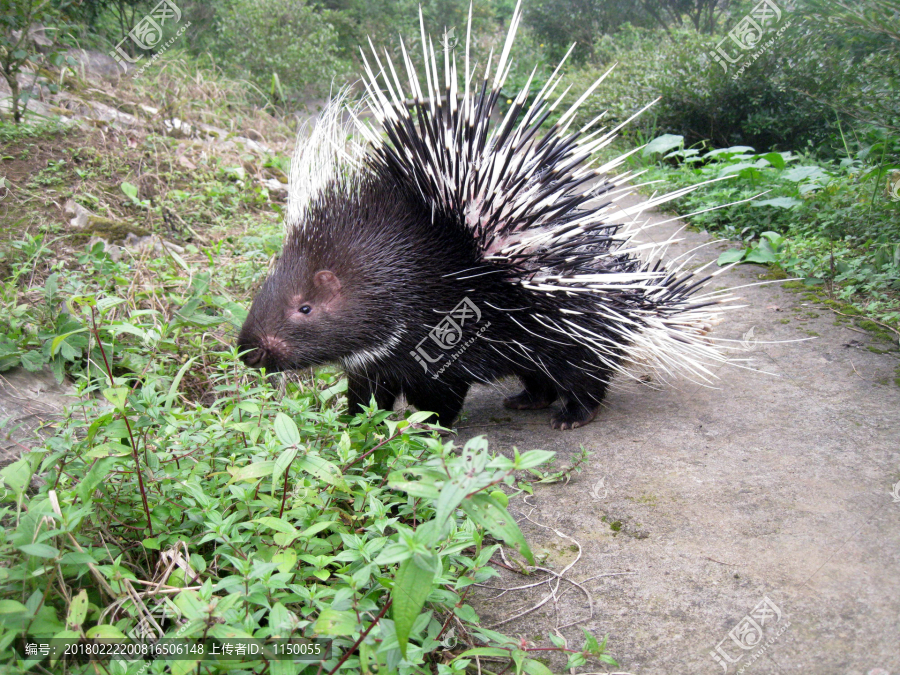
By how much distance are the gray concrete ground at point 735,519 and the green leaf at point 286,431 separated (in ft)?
2.53

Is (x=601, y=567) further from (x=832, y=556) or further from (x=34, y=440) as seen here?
(x=34, y=440)

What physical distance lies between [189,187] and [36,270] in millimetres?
1928

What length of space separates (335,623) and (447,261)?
5.85 ft

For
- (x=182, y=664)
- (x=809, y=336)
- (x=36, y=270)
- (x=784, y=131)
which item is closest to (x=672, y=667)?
(x=182, y=664)

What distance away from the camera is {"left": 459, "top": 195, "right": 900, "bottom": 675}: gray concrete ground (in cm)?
168

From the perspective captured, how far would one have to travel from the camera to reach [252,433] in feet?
6.55

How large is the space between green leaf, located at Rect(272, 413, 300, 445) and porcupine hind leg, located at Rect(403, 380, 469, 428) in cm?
123

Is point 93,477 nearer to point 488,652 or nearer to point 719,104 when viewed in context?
point 488,652

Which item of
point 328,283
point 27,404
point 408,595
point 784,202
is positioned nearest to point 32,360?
point 27,404

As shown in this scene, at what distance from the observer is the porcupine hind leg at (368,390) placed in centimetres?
306

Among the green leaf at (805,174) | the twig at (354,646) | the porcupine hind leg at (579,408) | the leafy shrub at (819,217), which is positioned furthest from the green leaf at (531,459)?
the green leaf at (805,174)

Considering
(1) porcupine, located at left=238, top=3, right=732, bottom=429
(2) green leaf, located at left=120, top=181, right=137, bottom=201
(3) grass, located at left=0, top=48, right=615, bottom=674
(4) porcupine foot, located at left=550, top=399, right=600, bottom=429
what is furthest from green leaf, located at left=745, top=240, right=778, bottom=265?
(2) green leaf, located at left=120, top=181, right=137, bottom=201

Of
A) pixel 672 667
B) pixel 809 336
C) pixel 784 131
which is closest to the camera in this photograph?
pixel 672 667

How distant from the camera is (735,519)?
2.20m
